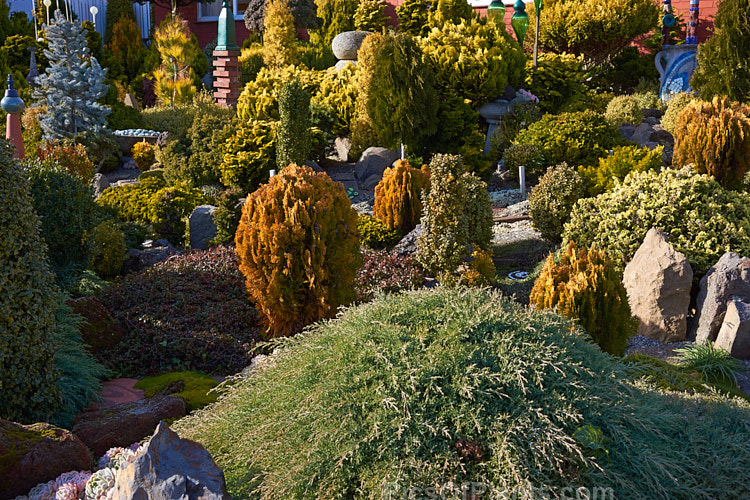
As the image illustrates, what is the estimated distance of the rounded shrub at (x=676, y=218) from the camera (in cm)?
664

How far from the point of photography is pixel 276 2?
16.3 meters

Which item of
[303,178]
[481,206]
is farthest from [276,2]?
[303,178]

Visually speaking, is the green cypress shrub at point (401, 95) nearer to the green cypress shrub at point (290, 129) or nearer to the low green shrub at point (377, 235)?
the green cypress shrub at point (290, 129)

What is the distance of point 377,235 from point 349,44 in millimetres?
8154

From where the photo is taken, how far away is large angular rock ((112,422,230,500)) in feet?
8.14

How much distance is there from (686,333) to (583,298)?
1806 millimetres

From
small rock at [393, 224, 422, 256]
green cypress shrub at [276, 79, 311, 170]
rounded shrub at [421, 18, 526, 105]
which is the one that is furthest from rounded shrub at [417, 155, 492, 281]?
rounded shrub at [421, 18, 526, 105]

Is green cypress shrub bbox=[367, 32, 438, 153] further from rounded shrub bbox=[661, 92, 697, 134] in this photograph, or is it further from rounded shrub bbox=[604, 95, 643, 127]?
rounded shrub bbox=[661, 92, 697, 134]

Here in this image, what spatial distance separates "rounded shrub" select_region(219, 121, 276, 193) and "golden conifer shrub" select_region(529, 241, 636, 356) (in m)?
7.01

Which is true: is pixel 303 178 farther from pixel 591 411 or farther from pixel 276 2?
pixel 276 2

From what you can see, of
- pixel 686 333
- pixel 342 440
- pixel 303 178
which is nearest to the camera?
pixel 342 440

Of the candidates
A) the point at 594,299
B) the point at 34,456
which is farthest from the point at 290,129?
the point at 34,456

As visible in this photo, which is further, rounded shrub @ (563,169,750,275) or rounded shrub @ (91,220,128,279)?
rounded shrub @ (91,220,128,279)

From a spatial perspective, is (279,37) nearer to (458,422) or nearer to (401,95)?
(401,95)
